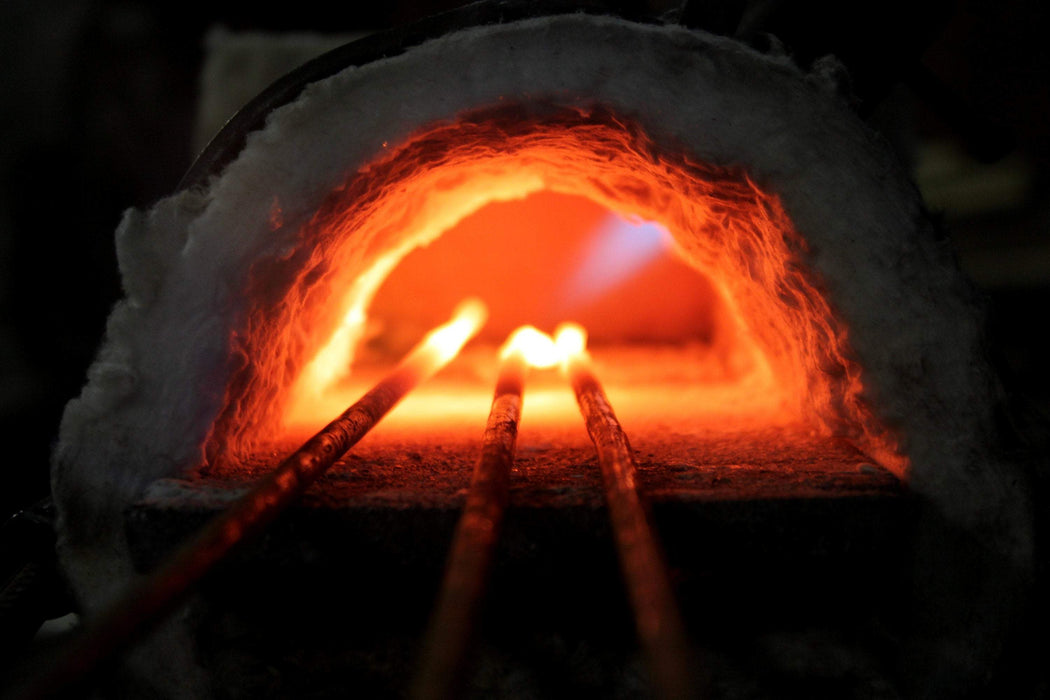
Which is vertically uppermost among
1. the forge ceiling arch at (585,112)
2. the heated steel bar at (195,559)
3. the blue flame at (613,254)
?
the blue flame at (613,254)

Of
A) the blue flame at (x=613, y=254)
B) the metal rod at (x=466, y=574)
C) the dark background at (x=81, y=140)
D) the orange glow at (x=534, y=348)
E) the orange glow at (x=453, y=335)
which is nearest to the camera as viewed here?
the metal rod at (x=466, y=574)

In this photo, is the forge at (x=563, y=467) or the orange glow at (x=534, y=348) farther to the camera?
the orange glow at (x=534, y=348)

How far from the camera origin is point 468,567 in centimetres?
58

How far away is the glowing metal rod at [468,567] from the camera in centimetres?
48

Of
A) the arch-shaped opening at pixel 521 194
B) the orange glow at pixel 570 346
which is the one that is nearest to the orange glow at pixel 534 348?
the orange glow at pixel 570 346

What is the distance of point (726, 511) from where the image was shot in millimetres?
815

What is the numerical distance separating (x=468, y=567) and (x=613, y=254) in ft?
6.51

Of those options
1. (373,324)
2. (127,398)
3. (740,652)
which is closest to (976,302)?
(740,652)

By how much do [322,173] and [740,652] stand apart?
2.78 ft

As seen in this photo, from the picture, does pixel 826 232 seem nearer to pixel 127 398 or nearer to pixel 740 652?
pixel 740 652

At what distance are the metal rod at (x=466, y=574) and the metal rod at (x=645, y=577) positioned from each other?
0.12 meters

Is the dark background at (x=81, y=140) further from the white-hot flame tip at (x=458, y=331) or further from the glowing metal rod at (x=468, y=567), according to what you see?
the glowing metal rod at (x=468, y=567)

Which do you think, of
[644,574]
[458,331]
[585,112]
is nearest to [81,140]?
[458,331]

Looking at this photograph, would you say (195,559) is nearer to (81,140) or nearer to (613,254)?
(613,254)
